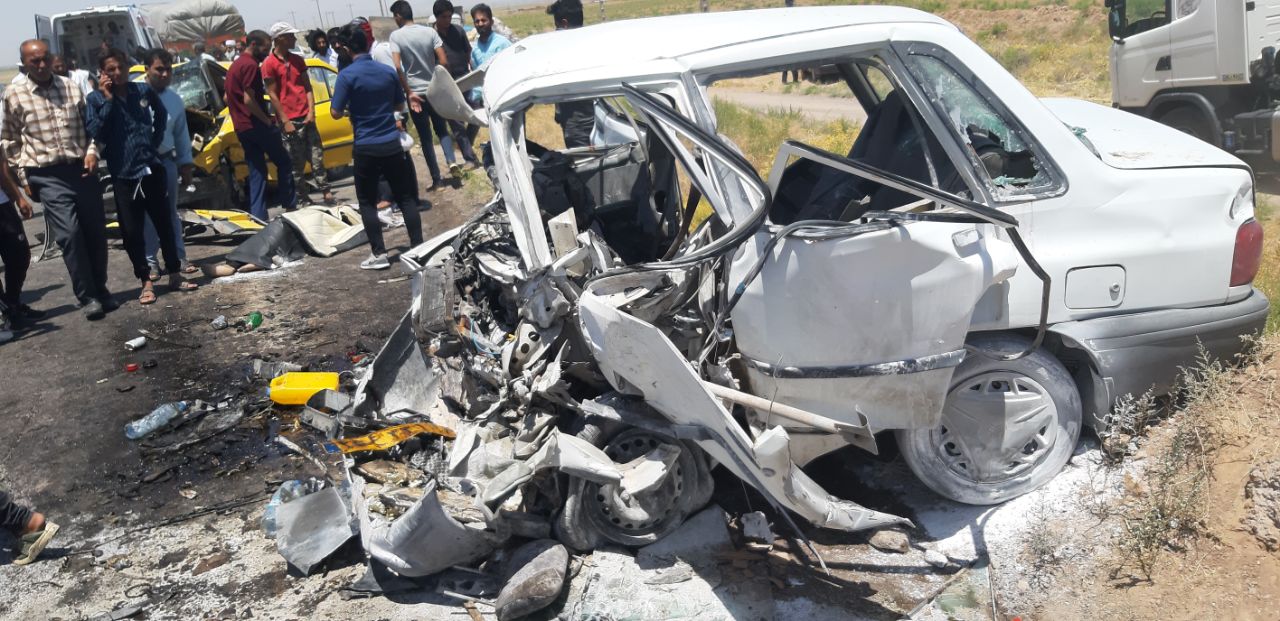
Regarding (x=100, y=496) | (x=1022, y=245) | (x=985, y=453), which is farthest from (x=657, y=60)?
(x=100, y=496)

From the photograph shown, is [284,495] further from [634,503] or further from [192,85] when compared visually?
[192,85]

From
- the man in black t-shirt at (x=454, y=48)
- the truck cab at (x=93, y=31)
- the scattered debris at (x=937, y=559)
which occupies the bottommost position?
the scattered debris at (x=937, y=559)

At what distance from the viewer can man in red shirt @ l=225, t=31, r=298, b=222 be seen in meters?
9.41

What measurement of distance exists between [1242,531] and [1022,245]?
51.3 inches

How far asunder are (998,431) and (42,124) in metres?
6.90

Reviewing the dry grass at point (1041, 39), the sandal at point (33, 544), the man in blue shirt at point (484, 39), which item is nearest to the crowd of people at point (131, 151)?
the man in blue shirt at point (484, 39)

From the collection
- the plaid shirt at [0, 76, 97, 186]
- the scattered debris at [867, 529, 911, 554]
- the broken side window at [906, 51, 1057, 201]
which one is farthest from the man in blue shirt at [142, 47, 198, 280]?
the scattered debris at [867, 529, 911, 554]

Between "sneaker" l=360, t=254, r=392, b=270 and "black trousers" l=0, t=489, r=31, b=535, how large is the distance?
4.29 meters

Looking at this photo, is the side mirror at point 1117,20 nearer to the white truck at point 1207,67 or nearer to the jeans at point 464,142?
the white truck at point 1207,67

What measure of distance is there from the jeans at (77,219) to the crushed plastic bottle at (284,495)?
164 inches

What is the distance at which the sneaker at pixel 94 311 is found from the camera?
751 centimetres

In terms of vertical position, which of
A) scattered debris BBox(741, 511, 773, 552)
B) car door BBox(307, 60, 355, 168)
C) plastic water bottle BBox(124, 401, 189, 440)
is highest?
car door BBox(307, 60, 355, 168)

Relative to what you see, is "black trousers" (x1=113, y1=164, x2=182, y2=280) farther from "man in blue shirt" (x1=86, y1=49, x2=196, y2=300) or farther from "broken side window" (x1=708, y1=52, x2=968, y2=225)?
"broken side window" (x1=708, y1=52, x2=968, y2=225)

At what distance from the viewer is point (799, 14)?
12.8 feet
